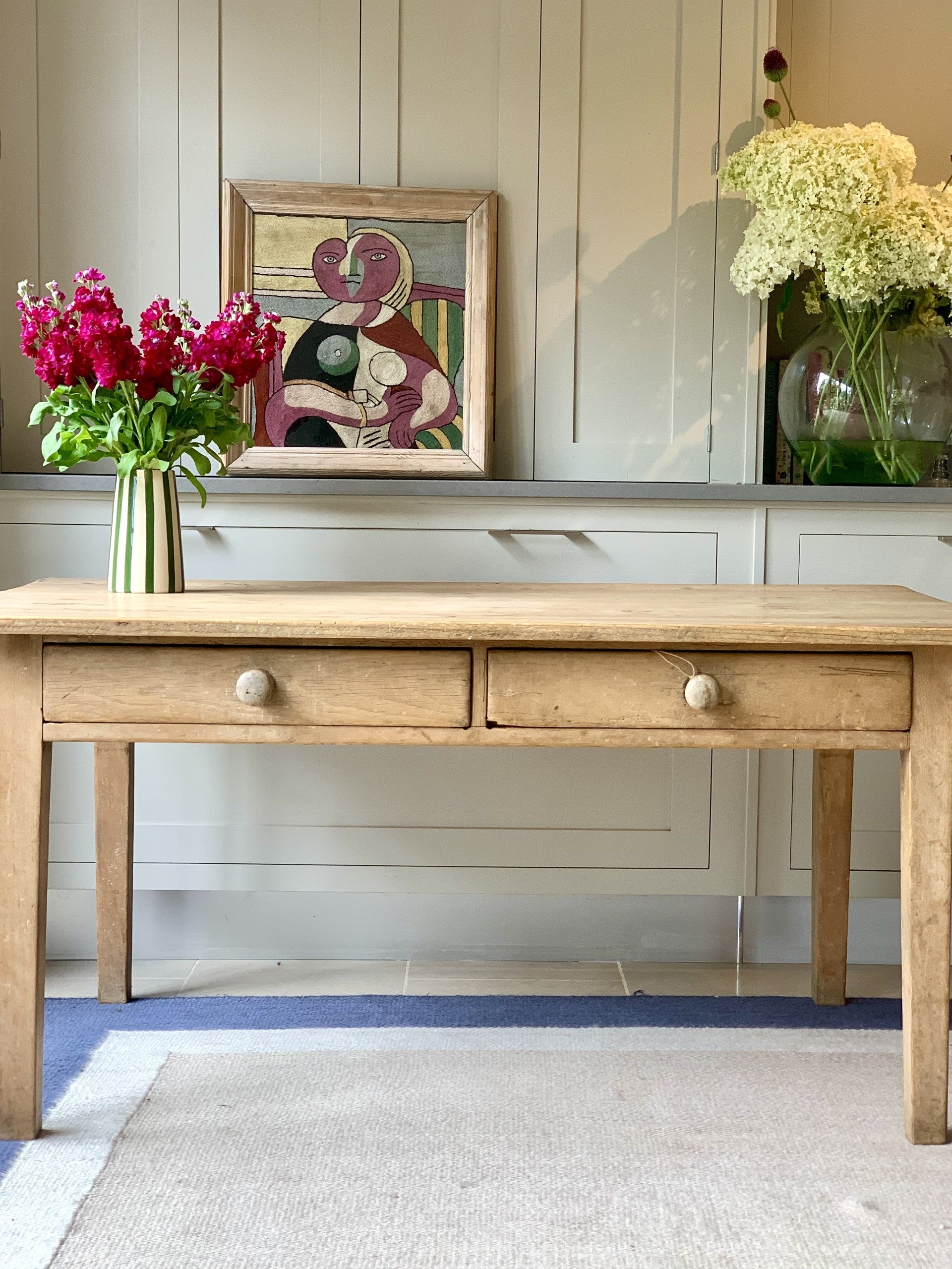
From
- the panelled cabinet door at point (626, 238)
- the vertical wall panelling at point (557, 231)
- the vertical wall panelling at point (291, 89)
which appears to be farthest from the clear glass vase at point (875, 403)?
the vertical wall panelling at point (291, 89)

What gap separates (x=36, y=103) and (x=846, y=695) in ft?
6.42

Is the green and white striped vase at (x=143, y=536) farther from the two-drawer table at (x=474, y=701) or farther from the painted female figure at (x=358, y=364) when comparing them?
the painted female figure at (x=358, y=364)

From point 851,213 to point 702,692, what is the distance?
3.61 ft

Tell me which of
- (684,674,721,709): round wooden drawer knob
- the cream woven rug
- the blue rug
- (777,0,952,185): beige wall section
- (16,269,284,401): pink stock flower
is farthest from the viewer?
(777,0,952,185): beige wall section

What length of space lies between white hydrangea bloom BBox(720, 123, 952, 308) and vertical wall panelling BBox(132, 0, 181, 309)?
1160 millimetres

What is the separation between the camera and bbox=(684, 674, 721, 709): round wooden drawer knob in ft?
4.91

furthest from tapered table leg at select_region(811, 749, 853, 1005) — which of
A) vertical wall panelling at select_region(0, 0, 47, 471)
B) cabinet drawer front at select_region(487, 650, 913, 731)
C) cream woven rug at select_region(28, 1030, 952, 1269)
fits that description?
vertical wall panelling at select_region(0, 0, 47, 471)

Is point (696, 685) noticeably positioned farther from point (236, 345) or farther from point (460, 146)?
point (460, 146)

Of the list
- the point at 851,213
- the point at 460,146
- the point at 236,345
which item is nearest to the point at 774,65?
the point at 851,213

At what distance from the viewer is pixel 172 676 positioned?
5.01ft

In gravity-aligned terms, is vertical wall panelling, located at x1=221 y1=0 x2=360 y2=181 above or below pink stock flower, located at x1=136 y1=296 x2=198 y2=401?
above

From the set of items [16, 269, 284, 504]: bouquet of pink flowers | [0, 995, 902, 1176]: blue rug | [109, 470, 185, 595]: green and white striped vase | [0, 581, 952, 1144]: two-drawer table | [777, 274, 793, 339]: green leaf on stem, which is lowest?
[0, 995, 902, 1176]: blue rug

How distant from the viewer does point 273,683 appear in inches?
60.0

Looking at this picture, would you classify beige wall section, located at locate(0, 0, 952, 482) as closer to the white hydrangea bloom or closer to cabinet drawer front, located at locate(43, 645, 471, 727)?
the white hydrangea bloom
